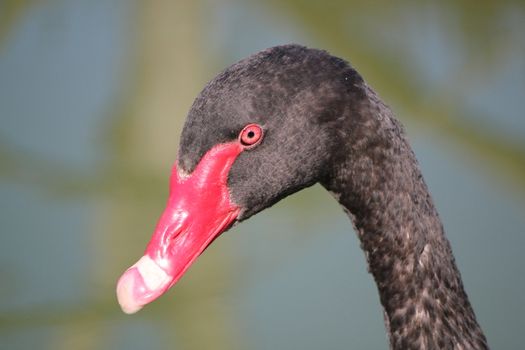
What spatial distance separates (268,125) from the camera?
1.21 metres

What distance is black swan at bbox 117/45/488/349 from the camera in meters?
1.19

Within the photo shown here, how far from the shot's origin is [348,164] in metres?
1.26

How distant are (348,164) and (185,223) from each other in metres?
0.27

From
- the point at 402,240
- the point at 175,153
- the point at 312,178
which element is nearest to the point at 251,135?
the point at 312,178

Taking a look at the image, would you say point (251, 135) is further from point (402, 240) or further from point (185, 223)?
point (402, 240)

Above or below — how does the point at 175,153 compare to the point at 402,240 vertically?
above

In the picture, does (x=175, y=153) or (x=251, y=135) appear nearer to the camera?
(x=251, y=135)

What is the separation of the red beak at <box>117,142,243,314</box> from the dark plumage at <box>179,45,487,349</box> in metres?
0.02

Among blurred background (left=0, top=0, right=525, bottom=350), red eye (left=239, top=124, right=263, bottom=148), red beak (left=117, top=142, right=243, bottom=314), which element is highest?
blurred background (left=0, top=0, right=525, bottom=350)

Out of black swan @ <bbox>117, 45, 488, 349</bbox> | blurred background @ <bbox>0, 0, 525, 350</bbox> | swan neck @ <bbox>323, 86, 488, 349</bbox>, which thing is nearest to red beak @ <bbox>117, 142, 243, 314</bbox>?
black swan @ <bbox>117, 45, 488, 349</bbox>

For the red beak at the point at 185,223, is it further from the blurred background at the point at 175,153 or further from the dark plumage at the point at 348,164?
the blurred background at the point at 175,153

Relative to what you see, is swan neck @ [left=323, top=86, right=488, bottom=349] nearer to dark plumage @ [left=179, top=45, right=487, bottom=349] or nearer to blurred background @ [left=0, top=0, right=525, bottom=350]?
dark plumage @ [left=179, top=45, right=487, bottom=349]

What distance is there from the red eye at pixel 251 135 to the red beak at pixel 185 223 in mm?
11

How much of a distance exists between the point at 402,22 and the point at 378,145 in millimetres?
2710
